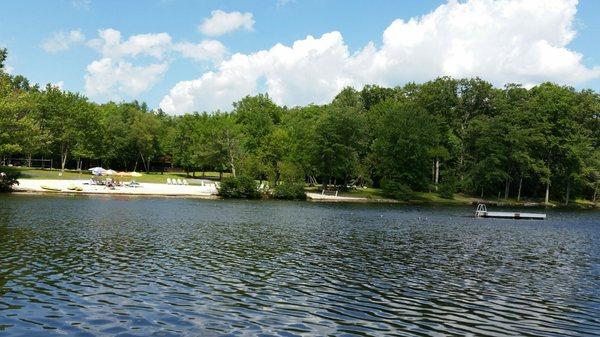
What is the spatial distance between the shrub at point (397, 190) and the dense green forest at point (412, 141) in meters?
0.25

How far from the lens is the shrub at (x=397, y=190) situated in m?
91.2

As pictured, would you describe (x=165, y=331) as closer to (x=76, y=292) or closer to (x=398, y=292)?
(x=76, y=292)

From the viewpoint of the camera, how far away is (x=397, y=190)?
91.6 metres

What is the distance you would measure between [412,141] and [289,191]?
27.8 meters

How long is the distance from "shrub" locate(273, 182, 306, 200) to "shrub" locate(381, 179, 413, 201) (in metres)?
18.2

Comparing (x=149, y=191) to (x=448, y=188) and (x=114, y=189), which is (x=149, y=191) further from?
(x=448, y=188)

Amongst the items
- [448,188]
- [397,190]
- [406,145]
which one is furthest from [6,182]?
[448,188]

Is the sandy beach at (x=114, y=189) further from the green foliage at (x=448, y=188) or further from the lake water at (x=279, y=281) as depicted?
the green foliage at (x=448, y=188)

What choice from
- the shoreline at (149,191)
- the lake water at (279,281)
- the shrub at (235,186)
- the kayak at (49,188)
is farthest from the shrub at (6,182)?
the shrub at (235,186)

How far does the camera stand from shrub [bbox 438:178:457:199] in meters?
96.6

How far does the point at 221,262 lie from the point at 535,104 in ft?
307

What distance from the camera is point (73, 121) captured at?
96.9 meters

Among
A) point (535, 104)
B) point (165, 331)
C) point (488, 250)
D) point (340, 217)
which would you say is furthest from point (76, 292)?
point (535, 104)

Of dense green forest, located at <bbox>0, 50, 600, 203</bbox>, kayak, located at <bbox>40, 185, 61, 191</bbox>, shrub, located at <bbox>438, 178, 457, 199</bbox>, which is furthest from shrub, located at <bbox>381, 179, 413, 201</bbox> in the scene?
kayak, located at <bbox>40, 185, 61, 191</bbox>
